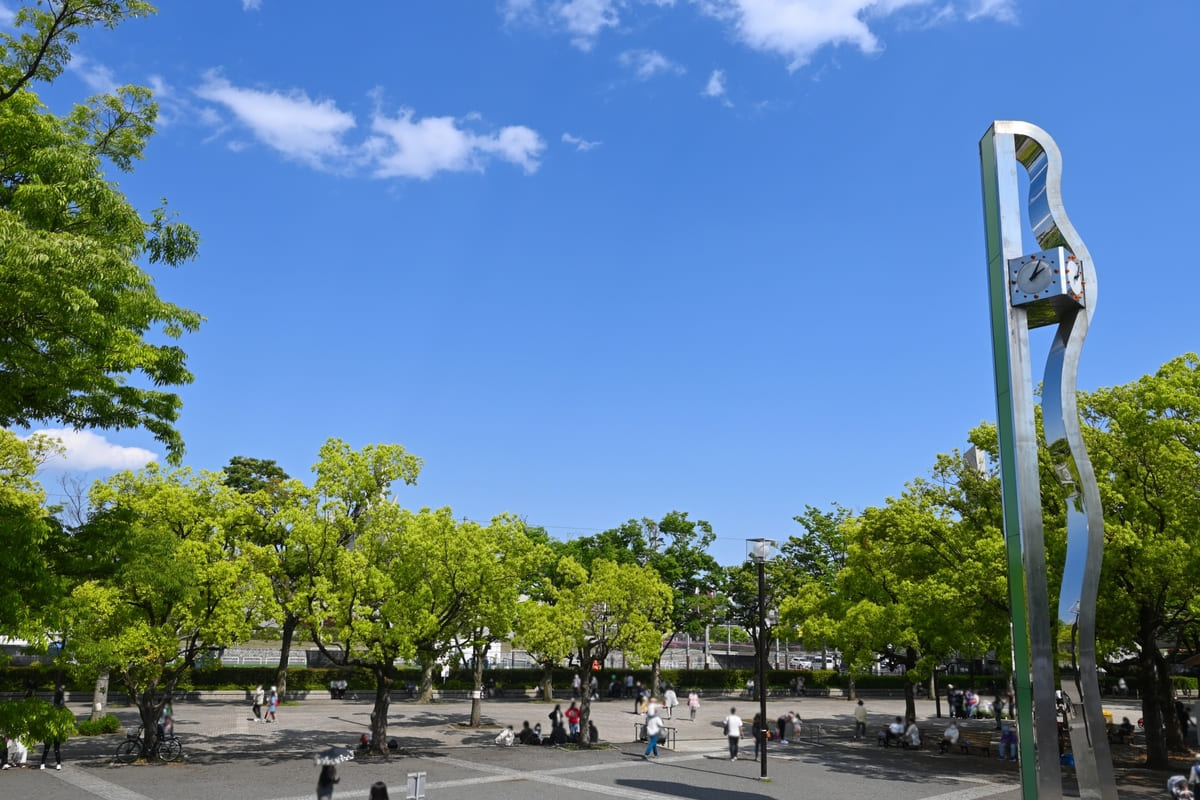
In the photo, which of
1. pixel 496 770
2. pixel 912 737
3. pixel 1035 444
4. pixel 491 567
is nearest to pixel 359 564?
pixel 491 567

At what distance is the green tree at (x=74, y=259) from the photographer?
897 centimetres

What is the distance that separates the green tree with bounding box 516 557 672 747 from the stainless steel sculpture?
17473 mm

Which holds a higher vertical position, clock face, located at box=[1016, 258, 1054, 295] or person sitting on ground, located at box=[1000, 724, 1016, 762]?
clock face, located at box=[1016, 258, 1054, 295]

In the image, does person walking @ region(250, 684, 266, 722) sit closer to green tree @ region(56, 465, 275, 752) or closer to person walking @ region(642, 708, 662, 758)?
green tree @ region(56, 465, 275, 752)

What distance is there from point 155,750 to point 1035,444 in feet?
72.8

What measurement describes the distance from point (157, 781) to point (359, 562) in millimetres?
6571

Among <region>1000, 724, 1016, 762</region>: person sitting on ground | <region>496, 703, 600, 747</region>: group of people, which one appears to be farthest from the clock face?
<region>496, 703, 600, 747</region>: group of people

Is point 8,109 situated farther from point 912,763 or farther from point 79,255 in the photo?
point 912,763

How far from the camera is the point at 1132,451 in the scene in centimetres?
2098

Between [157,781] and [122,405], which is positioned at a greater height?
[122,405]

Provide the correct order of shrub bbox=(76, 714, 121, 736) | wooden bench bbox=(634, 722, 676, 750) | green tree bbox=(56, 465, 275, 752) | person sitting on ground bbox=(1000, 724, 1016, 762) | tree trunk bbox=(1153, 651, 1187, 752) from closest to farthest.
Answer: green tree bbox=(56, 465, 275, 752), tree trunk bbox=(1153, 651, 1187, 752), person sitting on ground bbox=(1000, 724, 1016, 762), shrub bbox=(76, 714, 121, 736), wooden bench bbox=(634, 722, 676, 750)

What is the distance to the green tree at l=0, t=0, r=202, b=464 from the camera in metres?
8.97

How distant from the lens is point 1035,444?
441 inches

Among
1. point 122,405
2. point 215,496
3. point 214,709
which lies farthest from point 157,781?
point 214,709
